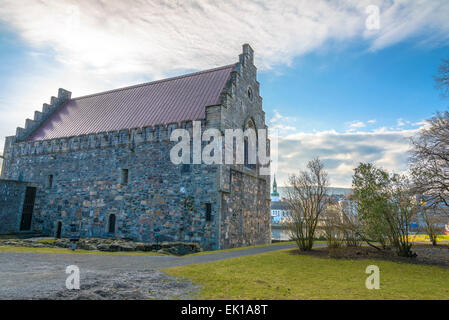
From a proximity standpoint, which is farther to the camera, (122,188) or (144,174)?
→ (122,188)

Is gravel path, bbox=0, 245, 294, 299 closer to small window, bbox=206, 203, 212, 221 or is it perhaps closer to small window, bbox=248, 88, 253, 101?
small window, bbox=206, 203, 212, 221

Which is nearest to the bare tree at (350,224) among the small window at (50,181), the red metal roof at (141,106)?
the red metal roof at (141,106)

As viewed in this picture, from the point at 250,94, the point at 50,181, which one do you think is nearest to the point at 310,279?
the point at 250,94

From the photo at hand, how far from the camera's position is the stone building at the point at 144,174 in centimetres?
1884

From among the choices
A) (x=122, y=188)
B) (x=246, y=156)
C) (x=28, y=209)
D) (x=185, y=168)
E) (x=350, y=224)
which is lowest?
(x=350, y=224)

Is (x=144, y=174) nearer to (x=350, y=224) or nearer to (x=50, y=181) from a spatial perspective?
(x=50, y=181)

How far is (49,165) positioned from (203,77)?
15627 mm

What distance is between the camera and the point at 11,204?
2398 centimetres

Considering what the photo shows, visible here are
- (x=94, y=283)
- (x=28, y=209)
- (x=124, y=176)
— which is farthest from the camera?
(x=28, y=209)

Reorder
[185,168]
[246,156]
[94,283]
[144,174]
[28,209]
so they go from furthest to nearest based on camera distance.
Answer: [28,209] < [246,156] < [144,174] < [185,168] < [94,283]

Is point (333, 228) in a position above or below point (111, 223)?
above

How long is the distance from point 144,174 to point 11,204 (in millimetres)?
12688
